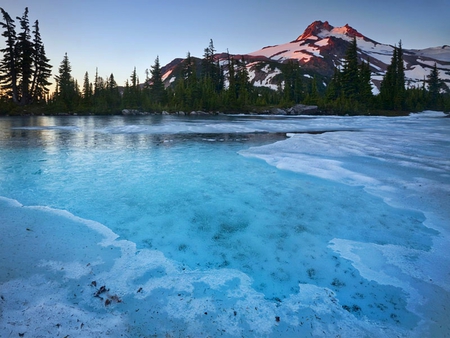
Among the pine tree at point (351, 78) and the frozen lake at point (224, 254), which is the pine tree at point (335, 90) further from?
the frozen lake at point (224, 254)

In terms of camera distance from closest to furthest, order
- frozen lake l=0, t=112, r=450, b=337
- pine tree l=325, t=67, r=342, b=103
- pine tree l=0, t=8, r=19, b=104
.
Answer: frozen lake l=0, t=112, r=450, b=337 → pine tree l=0, t=8, r=19, b=104 → pine tree l=325, t=67, r=342, b=103

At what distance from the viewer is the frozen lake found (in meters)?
2.14

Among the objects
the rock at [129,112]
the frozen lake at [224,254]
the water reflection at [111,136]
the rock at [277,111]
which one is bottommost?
the frozen lake at [224,254]

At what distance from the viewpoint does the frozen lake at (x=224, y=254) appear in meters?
2.14

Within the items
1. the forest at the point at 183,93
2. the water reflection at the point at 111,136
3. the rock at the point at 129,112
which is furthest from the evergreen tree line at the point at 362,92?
the water reflection at the point at 111,136

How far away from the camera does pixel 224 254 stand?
3.19 meters

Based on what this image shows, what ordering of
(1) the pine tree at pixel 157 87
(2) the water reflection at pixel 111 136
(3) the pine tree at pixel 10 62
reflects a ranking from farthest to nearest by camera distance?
(1) the pine tree at pixel 157 87 → (3) the pine tree at pixel 10 62 → (2) the water reflection at pixel 111 136

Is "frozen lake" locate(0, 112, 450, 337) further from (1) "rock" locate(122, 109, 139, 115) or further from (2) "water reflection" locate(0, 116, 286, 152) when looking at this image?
(1) "rock" locate(122, 109, 139, 115)

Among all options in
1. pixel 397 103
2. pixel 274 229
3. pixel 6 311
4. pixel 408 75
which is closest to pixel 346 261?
pixel 274 229

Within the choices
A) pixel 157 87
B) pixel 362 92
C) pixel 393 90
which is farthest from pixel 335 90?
pixel 157 87

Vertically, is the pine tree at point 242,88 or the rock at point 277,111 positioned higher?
the pine tree at point 242,88

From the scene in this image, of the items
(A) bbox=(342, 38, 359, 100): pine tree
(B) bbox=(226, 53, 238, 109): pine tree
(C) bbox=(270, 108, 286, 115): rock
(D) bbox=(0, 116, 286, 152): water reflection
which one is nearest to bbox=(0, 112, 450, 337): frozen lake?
(D) bbox=(0, 116, 286, 152): water reflection

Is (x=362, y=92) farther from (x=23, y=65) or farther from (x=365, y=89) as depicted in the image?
(x=23, y=65)

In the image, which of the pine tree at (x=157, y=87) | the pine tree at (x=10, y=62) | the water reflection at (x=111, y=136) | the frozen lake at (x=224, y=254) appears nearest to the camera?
the frozen lake at (x=224, y=254)
